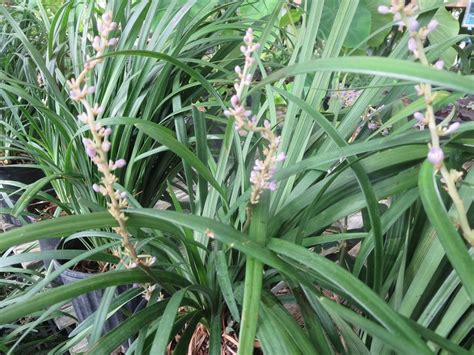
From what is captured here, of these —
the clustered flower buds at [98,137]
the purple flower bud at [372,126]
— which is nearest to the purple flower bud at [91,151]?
the clustered flower buds at [98,137]

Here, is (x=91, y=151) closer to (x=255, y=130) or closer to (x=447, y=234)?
(x=255, y=130)

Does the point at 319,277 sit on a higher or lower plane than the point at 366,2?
lower

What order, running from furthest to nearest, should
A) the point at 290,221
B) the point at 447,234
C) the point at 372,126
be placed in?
the point at 372,126
the point at 290,221
the point at 447,234

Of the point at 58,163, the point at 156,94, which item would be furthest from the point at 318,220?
the point at 58,163

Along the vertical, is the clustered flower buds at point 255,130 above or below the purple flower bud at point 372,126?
below

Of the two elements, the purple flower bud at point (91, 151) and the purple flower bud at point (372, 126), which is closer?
the purple flower bud at point (91, 151)

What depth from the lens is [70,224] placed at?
402mm

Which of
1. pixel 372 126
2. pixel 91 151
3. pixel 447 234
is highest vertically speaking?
pixel 372 126

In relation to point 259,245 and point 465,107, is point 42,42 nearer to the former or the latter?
point 259,245

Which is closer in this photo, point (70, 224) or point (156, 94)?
point (70, 224)

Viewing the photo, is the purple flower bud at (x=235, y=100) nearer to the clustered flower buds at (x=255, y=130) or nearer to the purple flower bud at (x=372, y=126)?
the clustered flower buds at (x=255, y=130)

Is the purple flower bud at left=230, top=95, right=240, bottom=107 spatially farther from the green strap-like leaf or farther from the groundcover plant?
the green strap-like leaf

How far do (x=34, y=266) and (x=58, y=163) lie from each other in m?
0.32

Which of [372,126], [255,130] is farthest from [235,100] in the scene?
[372,126]
